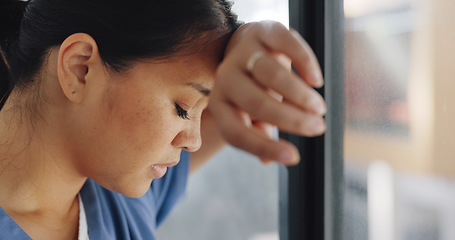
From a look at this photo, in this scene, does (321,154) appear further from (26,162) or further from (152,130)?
(26,162)

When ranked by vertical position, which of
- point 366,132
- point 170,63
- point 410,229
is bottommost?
point 410,229

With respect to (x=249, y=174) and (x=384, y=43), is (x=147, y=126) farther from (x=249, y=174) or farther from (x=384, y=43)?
(x=249, y=174)

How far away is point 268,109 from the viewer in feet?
1.17

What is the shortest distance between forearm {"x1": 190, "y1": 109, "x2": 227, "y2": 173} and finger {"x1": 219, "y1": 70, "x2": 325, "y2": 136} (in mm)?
470

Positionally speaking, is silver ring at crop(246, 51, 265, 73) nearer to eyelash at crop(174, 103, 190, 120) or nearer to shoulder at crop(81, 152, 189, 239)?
eyelash at crop(174, 103, 190, 120)

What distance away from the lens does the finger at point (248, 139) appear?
1.12 ft

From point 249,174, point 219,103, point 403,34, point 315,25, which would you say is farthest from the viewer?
point 249,174

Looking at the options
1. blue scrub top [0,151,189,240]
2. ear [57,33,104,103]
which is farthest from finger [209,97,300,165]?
blue scrub top [0,151,189,240]

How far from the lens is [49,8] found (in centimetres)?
64

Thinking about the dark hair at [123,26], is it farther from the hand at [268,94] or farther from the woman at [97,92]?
the hand at [268,94]

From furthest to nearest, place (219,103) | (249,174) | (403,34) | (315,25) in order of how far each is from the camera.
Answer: (249,174) < (315,25) < (403,34) < (219,103)

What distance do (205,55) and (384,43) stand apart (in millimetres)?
268

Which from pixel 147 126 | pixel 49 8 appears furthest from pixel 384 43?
pixel 49 8

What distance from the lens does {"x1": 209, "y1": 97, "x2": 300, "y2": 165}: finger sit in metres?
0.34
